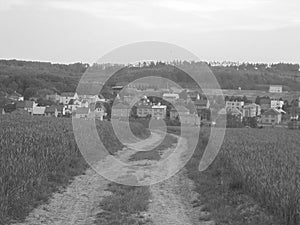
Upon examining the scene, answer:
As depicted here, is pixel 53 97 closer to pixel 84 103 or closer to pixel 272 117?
pixel 84 103

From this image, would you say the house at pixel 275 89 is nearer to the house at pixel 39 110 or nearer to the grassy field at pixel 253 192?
the house at pixel 39 110

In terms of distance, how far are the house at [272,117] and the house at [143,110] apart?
23252 mm

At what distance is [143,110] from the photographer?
86.1 m

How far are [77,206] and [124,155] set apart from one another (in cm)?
1370

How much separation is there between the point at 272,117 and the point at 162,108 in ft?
72.7

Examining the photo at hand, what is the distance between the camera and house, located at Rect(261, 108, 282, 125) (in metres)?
86.5

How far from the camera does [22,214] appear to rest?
31.7ft

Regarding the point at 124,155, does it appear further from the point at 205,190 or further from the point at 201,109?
the point at 201,109

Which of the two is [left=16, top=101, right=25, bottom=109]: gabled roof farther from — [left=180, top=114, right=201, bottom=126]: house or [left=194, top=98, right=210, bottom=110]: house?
[left=194, top=98, right=210, bottom=110]: house

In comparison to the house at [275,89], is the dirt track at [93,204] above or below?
below

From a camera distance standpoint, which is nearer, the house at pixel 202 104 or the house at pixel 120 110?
the house at pixel 120 110

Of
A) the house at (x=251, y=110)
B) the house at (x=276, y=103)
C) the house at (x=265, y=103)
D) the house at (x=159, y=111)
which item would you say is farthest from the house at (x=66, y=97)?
the house at (x=276, y=103)

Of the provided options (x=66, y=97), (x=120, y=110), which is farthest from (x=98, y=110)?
(x=66, y=97)

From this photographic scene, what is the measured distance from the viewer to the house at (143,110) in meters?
84.4
